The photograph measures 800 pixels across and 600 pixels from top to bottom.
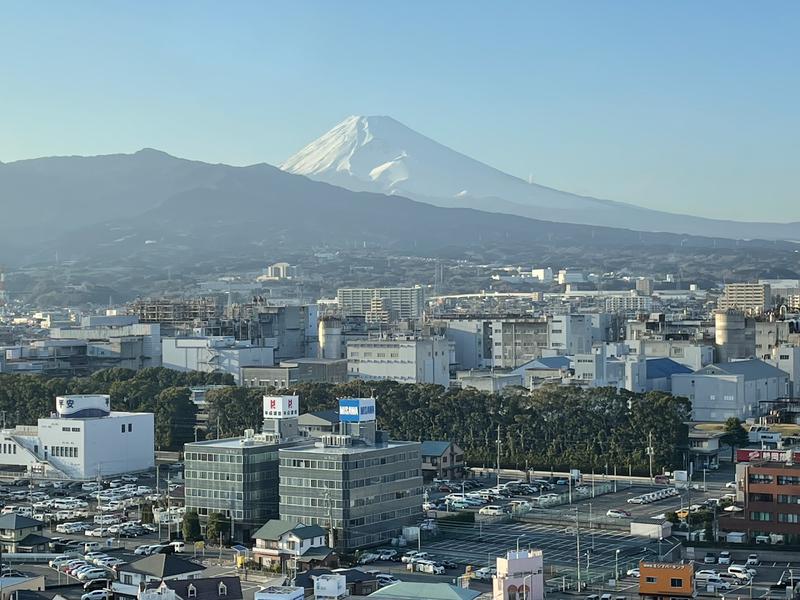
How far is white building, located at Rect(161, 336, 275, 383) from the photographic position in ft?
148

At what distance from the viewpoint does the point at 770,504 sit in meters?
23.0

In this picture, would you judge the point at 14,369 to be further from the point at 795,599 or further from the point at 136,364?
the point at 795,599

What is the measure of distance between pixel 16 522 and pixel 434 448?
10454 mm

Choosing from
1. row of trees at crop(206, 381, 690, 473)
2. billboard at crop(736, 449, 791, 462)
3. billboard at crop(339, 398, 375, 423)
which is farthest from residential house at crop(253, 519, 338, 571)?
row of trees at crop(206, 381, 690, 473)

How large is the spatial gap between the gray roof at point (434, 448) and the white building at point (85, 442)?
19.9ft

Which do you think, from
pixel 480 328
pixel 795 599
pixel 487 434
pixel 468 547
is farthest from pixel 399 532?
pixel 480 328

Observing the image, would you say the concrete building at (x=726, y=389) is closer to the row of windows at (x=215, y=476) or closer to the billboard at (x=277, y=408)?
the billboard at (x=277, y=408)

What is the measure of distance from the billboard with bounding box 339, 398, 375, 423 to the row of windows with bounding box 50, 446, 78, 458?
9.72 metres

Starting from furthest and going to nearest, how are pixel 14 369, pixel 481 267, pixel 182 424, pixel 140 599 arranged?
pixel 481 267, pixel 14 369, pixel 182 424, pixel 140 599

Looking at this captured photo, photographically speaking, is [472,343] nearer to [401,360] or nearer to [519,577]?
[401,360]

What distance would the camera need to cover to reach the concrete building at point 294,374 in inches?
1652

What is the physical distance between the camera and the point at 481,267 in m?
134

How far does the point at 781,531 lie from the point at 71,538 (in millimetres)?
11077

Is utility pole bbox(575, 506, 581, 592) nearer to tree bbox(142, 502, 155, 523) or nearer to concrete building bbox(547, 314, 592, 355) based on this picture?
tree bbox(142, 502, 155, 523)
